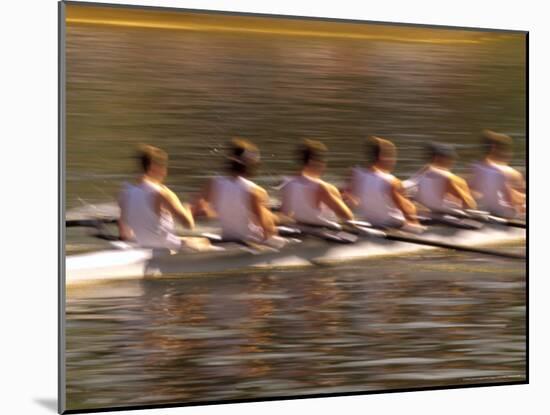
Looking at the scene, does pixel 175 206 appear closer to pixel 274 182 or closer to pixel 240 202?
pixel 240 202

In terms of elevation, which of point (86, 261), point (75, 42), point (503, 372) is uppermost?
point (75, 42)

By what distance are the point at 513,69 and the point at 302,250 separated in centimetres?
168

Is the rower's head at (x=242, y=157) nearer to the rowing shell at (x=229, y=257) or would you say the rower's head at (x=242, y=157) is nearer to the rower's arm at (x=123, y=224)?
the rowing shell at (x=229, y=257)

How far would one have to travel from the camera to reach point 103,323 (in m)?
7.18

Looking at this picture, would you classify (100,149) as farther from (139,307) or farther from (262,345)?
(262,345)

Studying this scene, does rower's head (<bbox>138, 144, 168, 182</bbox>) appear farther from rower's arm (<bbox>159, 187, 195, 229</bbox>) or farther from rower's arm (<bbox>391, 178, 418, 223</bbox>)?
rower's arm (<bbox>391, 178, 418, 223</bbox>)

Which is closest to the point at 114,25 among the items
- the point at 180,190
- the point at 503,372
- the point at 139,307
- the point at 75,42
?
the point at 75,42

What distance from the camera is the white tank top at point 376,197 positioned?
7777 mm

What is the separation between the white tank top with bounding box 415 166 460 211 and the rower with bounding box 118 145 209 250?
138 centimetres

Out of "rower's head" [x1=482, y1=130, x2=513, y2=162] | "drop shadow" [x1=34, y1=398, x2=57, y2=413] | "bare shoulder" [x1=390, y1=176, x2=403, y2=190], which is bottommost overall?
"drop shadow" [x1=34, y1=398, x2=57, y2=413]

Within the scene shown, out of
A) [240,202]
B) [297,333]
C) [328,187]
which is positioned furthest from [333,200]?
[297,333]

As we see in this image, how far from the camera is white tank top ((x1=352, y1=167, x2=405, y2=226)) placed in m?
7.78

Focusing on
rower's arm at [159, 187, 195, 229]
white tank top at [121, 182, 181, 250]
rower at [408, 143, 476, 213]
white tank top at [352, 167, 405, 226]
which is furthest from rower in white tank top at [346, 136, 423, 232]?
white tank top at [121, 182, 181, 250]

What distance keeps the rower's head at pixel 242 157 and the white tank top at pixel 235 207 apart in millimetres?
47
